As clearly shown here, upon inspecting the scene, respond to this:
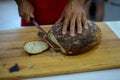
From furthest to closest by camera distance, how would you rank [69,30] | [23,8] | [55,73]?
1. [23,8]
2. [69,30]
3. [55,73]

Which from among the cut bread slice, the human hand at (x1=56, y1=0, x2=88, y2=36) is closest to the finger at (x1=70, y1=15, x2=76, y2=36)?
the human hand at (x1=56, y1=0, x2=88, y2=36)

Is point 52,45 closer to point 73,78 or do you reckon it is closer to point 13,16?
point 73,78

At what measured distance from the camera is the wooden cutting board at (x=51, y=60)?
0.72m

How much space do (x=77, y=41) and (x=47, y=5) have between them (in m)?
0.34

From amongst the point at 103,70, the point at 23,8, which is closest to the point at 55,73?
the point at 103,70

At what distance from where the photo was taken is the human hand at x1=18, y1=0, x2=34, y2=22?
0.93 m

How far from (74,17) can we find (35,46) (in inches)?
7.8

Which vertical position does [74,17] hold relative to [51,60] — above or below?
above

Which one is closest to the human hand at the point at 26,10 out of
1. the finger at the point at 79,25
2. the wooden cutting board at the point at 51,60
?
the wooden cutting board at the point at 51,60

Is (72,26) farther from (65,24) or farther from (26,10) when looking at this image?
(26,10)

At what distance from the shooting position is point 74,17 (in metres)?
0.86

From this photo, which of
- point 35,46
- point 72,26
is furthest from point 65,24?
point 35,46

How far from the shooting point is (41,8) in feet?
3.45

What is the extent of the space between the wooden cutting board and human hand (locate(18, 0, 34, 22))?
0.34 ft
